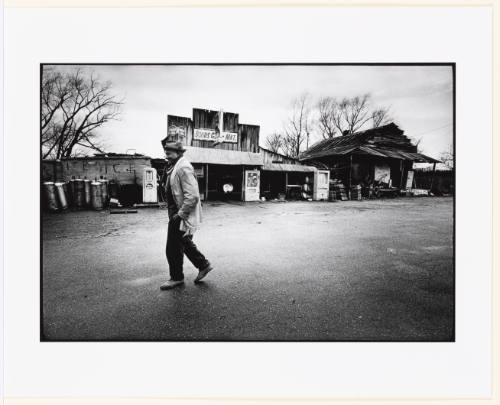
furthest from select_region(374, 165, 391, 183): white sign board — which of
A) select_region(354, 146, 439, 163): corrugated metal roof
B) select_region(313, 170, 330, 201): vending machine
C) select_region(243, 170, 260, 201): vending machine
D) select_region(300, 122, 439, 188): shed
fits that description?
select_region(243, 170, 260, 201): vending machine

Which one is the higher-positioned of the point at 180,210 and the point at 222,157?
the point at 222,157

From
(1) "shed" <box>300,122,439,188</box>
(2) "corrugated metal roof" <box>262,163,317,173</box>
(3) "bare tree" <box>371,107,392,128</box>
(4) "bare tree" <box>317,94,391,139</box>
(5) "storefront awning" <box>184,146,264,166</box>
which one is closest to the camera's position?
(4) "bare tree" <box>317,94,391,139</box>

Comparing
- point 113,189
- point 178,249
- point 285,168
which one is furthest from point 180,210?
point 285,168

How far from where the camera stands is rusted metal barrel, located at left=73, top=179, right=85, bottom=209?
30.9ft

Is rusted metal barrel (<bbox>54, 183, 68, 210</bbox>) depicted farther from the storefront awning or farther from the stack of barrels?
the storefront awning

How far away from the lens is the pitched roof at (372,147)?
677 inches

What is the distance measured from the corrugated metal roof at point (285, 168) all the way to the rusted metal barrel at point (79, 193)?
858 centimetres

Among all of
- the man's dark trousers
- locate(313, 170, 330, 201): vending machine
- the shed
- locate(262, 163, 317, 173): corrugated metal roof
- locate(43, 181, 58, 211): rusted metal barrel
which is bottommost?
the man's dark trousers

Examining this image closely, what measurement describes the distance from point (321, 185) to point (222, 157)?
5916 millimetres

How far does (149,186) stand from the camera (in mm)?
11109

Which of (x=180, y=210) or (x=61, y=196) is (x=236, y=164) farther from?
(x=180, y=210)

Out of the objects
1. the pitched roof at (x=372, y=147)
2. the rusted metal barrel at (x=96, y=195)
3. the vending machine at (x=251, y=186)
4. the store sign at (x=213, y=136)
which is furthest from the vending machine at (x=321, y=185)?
the rusted metal barrel at (x=96, y=195)
